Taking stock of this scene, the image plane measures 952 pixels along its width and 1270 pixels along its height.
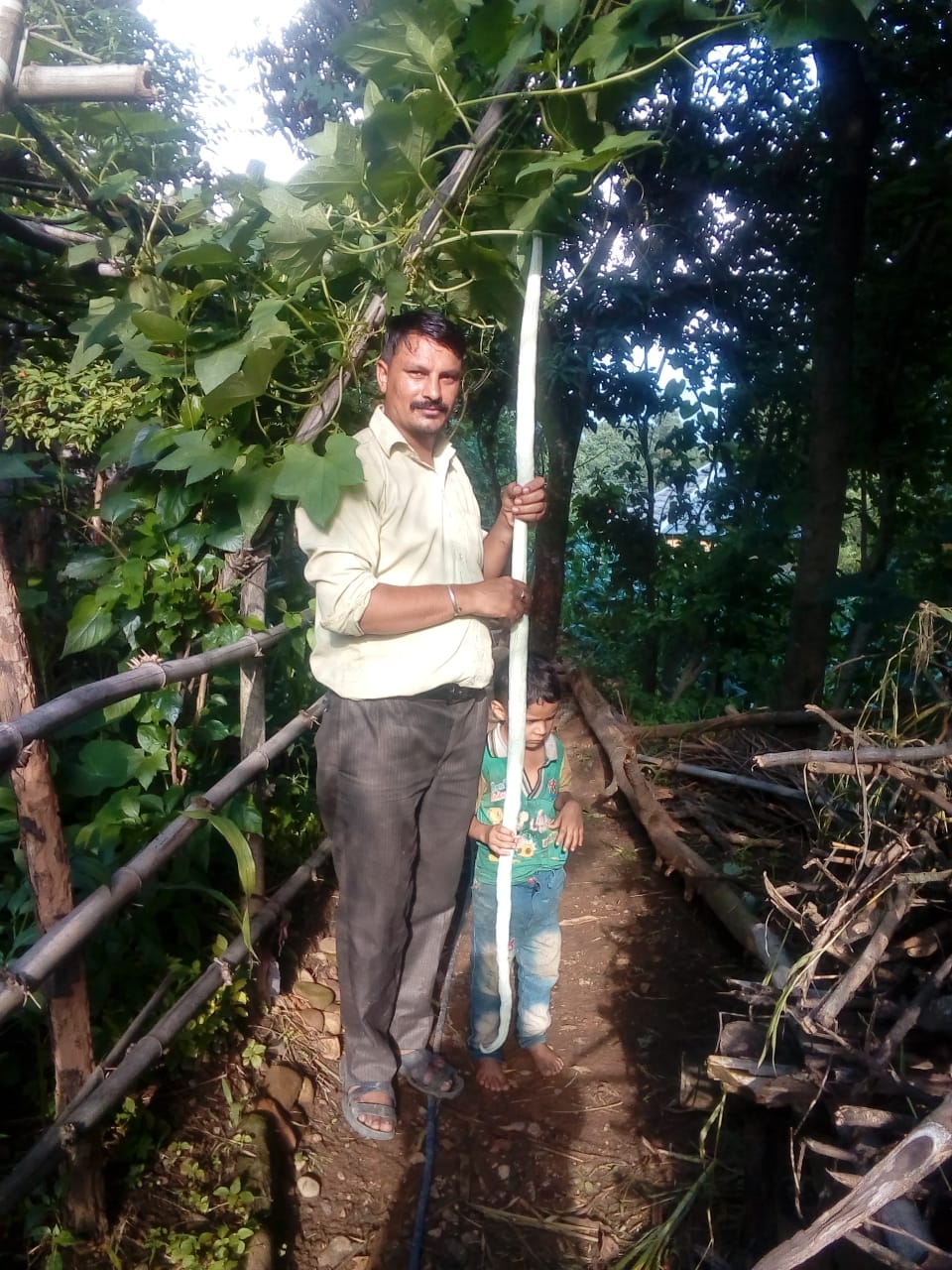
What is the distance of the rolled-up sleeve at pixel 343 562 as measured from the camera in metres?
1.87

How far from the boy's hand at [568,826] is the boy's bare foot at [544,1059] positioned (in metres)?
0.72

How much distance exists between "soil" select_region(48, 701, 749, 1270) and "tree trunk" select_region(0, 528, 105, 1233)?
0.47 ft

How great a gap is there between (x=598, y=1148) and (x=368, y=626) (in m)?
1.58

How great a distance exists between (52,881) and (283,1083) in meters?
1.12

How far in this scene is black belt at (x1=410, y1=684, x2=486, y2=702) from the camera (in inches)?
82.0

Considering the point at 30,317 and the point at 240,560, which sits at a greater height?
the point at 30,317

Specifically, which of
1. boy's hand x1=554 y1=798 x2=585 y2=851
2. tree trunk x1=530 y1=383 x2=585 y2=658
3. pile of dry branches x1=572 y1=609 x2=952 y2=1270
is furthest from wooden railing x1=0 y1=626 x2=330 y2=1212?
tree trunk x1=530 y1=383 x2=585 y2=658

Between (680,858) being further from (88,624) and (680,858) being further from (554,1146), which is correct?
(88,624)

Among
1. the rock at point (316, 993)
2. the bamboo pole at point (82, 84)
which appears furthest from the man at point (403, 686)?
the bamboo pole at point (82, 84)

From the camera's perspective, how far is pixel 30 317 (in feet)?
7.80

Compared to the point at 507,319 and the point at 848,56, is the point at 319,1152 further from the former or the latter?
the point at 848,56

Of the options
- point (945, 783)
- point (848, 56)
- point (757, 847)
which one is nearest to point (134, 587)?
point (945, 783)

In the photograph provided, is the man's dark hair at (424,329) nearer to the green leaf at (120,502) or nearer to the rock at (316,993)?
the green leaf at (120,502)

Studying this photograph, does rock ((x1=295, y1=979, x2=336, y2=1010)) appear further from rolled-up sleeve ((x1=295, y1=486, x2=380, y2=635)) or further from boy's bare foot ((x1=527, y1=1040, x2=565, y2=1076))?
rolled-up sleeve ((x1=295, y1=486, x2=380, y2=635))
